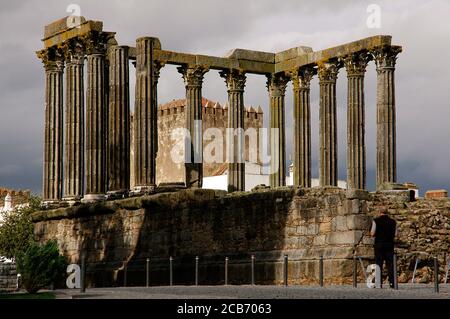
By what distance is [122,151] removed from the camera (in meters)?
45.8

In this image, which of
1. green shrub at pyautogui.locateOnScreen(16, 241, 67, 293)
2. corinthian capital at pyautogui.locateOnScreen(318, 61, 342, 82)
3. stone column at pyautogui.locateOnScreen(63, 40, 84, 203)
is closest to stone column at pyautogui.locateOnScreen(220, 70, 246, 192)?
corinthian capital at pyautogui.locateOnScreen(318, 61, 342, 82)

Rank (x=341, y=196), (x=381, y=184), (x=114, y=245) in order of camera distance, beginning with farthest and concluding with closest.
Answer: (x=381, y=184), (x=114, y=245), (x=341, y=196)

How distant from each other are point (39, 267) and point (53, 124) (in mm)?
19254

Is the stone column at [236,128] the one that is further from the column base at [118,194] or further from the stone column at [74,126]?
the column base at [118,194]

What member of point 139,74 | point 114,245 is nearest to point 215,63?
point 139,74

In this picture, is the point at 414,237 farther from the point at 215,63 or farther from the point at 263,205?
the point at 215,63

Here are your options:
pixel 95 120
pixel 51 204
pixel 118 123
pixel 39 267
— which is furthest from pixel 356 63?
pixel 39 267

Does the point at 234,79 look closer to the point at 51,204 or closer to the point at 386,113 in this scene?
the point at 386,113

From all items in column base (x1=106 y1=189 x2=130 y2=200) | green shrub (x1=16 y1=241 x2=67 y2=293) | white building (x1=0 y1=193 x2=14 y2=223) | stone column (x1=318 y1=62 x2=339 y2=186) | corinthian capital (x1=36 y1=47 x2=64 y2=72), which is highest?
corinthian capital (x1=36 y1=47 x2=64 y2=72)

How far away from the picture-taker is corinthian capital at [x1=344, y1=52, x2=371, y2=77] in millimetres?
48125

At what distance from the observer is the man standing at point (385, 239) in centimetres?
2689

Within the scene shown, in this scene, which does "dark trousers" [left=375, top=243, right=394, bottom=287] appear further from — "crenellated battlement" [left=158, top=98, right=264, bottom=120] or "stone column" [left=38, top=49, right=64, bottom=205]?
"crenellated battlement" [left=158, top=98, right=264, bottom=120]

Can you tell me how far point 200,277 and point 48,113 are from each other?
1553cm

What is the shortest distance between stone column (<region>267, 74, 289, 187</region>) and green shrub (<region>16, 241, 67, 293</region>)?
2241cm
